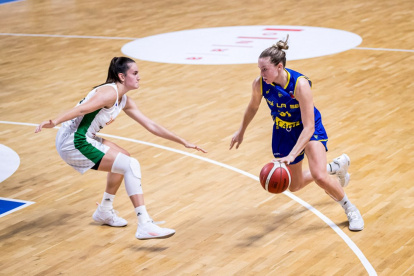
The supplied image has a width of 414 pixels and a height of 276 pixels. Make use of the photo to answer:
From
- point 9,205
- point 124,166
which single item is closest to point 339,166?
point 124,166

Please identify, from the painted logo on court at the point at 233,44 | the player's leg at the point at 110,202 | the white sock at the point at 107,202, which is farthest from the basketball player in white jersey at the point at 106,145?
the painted logo on court at the point at 233,44

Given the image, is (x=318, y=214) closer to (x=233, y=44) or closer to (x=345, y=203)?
(x=345, y=203)

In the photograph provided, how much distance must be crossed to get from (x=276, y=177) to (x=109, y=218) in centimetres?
149

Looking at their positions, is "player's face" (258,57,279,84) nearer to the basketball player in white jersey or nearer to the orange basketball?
the orange basketball

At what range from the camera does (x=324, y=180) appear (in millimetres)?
5234

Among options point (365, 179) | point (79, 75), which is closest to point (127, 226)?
point (365, 179)

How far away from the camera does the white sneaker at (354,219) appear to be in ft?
17.5

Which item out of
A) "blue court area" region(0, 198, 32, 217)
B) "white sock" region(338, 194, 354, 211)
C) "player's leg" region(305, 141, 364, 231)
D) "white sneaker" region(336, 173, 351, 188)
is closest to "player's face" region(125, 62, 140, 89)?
"player's leg" region(305, 141, 364, 231)

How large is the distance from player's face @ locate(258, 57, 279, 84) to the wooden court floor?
4.11ft

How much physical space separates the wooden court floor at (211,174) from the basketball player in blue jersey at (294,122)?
348 millimetres

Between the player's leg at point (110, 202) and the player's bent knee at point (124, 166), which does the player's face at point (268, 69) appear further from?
the player's leg at point (110, 202)

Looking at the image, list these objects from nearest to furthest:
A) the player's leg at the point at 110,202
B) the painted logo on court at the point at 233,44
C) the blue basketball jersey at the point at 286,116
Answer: the blue basketball jersey at the point at 286,116, the player's leg at the point at 110,202, the painted logo on court at the point at 233,44

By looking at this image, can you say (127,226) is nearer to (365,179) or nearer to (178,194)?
(178,194)

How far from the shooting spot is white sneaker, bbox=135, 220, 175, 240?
17.2 ft
